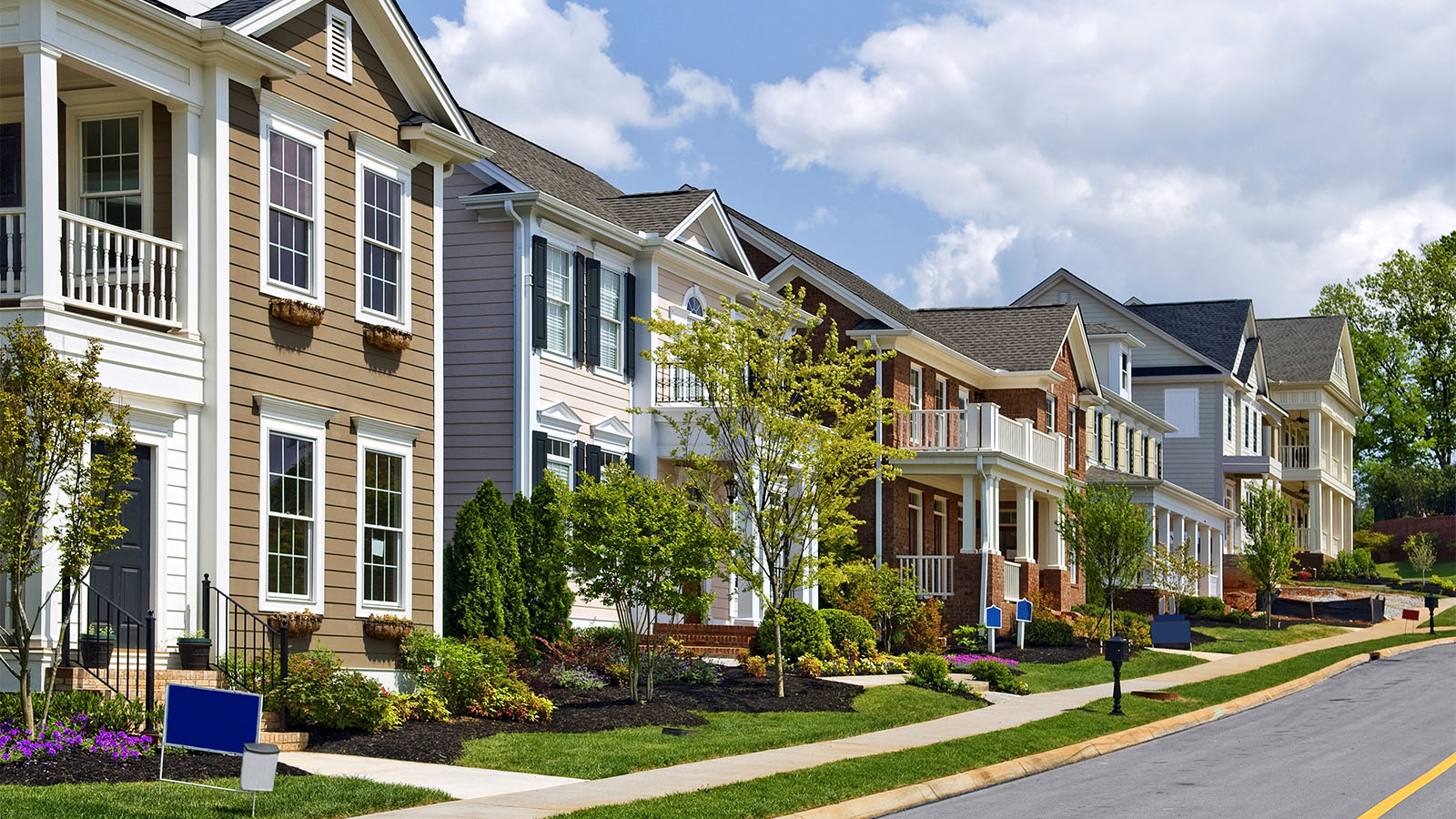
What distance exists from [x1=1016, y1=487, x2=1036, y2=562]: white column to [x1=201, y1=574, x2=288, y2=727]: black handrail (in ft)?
77.5

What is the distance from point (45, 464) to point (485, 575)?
8185 millimetres

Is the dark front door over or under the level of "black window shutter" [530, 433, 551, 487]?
under

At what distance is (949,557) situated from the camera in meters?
34.9

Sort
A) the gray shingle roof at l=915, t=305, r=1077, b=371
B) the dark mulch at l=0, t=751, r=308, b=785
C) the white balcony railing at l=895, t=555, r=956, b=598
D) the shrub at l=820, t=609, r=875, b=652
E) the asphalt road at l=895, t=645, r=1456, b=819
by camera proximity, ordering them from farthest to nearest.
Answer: the gray shingle roof at l=915, t=305, r=1077, b=371 < the white balcony railing at l=895, t=555, r=956, b=598 < the shrub at l=820, t=609, r=875, b=652 < the asphalt road at l=895, t=645, r=1456, b=819 < the dark mulch at l=0, t=751, r=308, b=785

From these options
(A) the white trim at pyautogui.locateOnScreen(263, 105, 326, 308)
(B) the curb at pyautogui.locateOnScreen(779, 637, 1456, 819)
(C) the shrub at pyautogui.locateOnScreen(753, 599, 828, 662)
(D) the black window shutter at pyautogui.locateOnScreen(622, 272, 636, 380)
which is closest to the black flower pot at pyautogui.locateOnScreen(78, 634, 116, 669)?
(A) the white trim at pyautogui.locateOnScreen(263, 105, 326, 308)

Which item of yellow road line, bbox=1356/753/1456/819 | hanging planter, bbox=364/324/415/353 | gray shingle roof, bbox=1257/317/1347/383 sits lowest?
yellow road line, bbox=1356/753/1456/819

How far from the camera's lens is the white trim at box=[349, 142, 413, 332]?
1920 centimetres

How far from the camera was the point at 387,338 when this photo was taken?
19375 mm

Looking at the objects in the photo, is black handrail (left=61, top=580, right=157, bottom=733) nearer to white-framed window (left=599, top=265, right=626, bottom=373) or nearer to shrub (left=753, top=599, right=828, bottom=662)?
white-framed window (left=599, top=265, right=626, bottom=373)

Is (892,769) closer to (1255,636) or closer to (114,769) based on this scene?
(114,769)

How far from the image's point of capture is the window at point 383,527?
19109mm

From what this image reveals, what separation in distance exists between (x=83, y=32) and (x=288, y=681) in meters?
6.70

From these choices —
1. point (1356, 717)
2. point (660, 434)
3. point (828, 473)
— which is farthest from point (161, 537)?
point (1356, 717)

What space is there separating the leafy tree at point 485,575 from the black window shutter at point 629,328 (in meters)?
5.93
